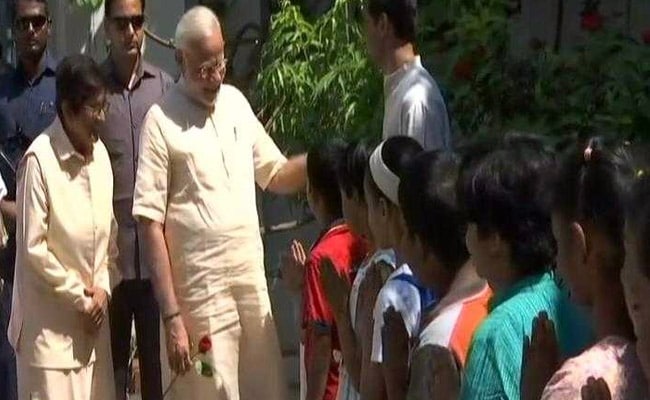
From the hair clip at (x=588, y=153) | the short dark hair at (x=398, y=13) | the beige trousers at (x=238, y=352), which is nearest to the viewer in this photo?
the hair clip at (x=588, y=153)

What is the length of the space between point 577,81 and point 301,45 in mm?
1870

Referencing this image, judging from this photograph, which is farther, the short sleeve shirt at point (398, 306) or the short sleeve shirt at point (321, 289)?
the short sleeve shirt at point (321, 289)

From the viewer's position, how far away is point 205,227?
5.91 metres

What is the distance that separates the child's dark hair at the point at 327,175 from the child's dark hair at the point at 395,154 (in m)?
0.71

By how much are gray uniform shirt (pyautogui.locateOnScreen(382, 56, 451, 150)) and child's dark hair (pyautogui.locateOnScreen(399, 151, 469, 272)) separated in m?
1.34

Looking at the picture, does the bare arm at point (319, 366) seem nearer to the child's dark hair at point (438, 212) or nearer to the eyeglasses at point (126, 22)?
the child's dark hair at point (438, 212)

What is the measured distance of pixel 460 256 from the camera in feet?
12.8

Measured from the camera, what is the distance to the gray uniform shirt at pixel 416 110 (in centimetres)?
539

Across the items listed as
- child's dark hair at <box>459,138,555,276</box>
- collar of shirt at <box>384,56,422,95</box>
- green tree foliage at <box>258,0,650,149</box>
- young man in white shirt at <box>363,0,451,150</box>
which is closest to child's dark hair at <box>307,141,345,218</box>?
young man in white shirt at <box>363,0,451,150</box>

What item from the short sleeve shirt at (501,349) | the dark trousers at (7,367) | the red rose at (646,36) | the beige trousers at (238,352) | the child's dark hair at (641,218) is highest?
the child's dark hair at (641,218)

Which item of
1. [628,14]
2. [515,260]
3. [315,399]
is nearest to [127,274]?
[315,399]

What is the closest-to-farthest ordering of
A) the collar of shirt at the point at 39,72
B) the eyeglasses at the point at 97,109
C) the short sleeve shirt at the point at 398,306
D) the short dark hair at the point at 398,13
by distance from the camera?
1. the short sleeve shirt at the point at 398,306
2. the short dark hair at the point at 398,13
3. the eyeglasses at the point at 97,109
4. the collar of shirt at the point at 39,72

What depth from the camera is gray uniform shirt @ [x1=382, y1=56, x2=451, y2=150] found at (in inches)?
212

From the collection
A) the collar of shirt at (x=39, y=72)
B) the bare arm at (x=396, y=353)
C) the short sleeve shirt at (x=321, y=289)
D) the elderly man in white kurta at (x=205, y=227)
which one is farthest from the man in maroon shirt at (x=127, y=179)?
the bare arm at (x=396, y=353)
